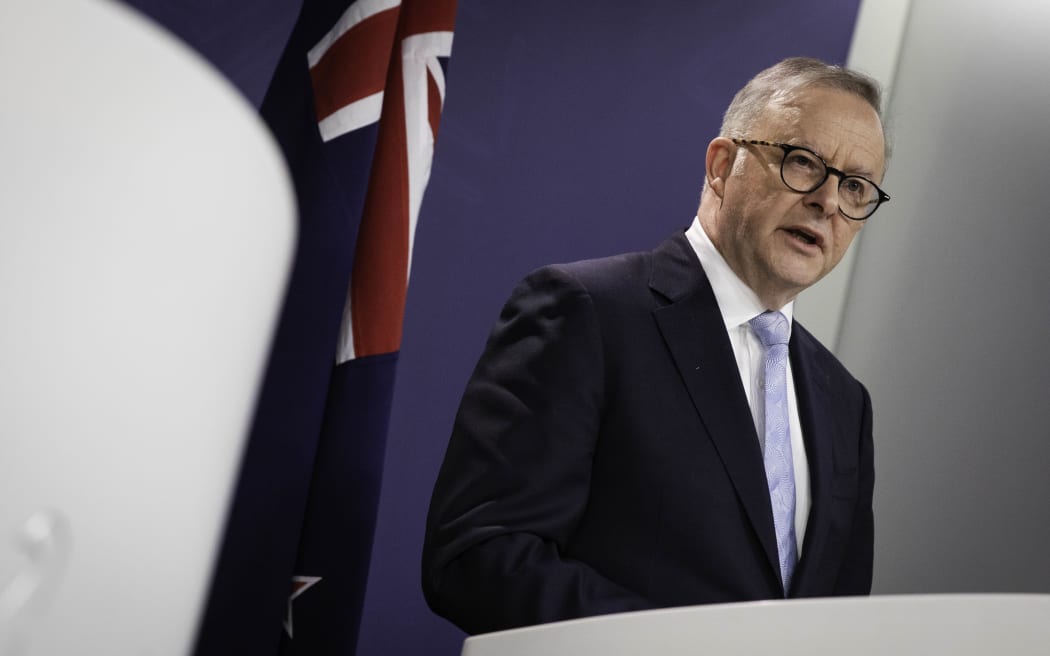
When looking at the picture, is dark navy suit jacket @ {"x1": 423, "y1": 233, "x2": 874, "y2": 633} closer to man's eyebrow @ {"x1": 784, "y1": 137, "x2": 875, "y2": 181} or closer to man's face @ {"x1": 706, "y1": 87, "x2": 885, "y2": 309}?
man's face @ {"x1": 706, "y1": 87, "x2": 885, "y2": 309}

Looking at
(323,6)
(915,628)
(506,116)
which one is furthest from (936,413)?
(915,628)

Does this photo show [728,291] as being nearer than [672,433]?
No

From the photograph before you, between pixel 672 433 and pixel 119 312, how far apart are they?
3.93ft

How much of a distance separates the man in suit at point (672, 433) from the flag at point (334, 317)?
0.19 meters

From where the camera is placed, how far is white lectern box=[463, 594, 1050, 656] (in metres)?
0.40

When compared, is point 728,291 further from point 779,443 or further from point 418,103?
point 418,103

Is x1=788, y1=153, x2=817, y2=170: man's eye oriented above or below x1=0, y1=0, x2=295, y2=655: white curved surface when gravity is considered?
above

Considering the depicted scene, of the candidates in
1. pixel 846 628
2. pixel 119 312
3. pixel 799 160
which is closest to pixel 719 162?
pixel 799 160

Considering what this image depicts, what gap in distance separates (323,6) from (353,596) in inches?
30.2

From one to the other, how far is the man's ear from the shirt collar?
15 cm

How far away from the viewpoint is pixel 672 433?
4.31 ft

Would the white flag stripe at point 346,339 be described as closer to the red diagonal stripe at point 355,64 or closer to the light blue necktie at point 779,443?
the red diagonal stripe at point 355,64

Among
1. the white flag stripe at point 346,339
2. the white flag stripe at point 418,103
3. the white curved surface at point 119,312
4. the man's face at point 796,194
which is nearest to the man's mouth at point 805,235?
the man's face at point 796,194

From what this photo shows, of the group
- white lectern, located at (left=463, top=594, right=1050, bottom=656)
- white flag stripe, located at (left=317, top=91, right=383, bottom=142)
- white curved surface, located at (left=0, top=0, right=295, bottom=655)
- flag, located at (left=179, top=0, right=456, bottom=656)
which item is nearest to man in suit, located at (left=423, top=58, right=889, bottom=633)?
flag, located at (left=179, top=0, right=456, bottom=656)
